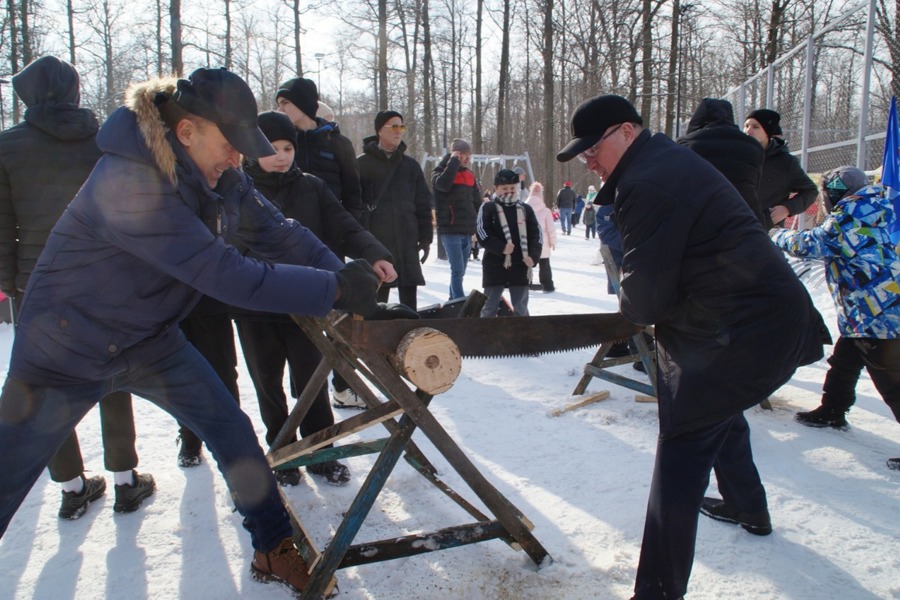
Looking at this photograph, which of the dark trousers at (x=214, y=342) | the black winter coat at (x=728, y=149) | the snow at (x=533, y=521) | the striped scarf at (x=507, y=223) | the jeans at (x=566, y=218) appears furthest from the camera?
the jeans at (x=566, y=218)

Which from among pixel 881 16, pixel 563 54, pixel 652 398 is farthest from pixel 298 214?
pixel 563 54

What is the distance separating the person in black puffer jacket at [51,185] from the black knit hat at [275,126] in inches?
31.4

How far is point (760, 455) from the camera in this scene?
347 centimetres

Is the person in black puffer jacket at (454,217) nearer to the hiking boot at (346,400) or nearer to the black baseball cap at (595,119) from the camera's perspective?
the hiking boot at (346,400)

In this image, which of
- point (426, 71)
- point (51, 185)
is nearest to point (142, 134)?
point (51, 185)

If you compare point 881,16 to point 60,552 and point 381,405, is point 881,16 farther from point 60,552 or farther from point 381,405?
point 60,552

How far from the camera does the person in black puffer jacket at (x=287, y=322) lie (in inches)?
122

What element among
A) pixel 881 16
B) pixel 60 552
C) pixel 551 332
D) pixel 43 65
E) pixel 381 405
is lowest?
pixel 60 552

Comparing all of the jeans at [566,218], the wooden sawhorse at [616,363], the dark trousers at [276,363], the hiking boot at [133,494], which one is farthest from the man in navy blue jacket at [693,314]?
the jeans at [566,218]

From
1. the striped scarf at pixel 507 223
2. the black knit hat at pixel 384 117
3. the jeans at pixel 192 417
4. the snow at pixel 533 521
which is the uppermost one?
the black knit hat at pixel 384 117

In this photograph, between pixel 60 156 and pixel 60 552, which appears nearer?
pixel 60 552

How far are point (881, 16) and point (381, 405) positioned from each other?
52.5 ft

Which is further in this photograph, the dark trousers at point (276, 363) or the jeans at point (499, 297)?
the jeans at point (499, 297)

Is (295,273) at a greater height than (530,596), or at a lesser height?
greater
